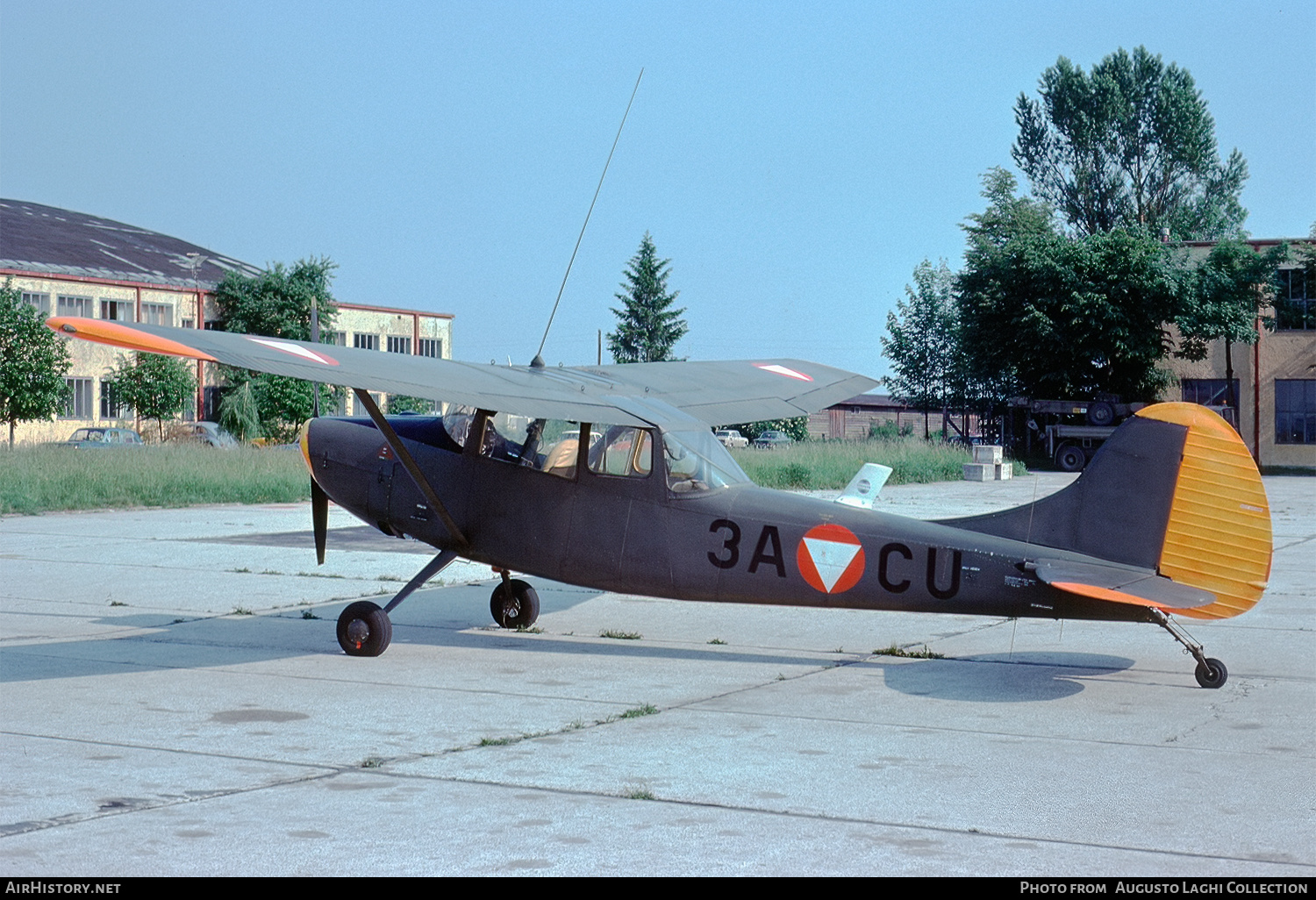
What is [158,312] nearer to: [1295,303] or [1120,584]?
[1295,303]

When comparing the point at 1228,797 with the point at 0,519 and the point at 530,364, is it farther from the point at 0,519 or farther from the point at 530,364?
the point at 0,519

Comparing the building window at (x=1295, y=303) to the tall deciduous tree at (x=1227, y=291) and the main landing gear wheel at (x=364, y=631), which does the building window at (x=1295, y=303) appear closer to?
the tall deciduous tree at (x=1227, y=291)

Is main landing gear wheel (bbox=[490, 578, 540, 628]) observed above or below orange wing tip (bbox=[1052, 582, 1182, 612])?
below

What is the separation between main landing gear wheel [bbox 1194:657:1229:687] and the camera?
8.38 m

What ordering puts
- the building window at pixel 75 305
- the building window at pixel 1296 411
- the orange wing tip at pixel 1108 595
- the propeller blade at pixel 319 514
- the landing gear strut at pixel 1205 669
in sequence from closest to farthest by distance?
the orange wing tip at pixel 1108 595 → the landing gear strut at pixel 1205 669 → the propeller blade at pixel 319 514 → the building window at pixel 1296 411 → the building window at pixel 75 305

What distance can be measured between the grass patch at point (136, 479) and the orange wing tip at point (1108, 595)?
2090 centimetres

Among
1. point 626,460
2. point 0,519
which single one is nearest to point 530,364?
point 626,460

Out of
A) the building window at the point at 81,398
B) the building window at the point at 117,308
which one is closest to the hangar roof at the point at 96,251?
the building window at the point at 117,308

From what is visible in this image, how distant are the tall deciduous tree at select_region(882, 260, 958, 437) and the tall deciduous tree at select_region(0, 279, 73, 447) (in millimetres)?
39757

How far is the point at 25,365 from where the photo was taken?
4691 cm

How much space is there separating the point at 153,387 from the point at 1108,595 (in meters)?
Answer: 51.3

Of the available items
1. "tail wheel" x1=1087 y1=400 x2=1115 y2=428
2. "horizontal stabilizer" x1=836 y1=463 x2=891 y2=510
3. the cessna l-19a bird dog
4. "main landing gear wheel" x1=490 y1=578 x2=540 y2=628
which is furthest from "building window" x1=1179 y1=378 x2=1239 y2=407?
"main landing gear wheel" x1=490 y1=578 x2=540 y2=628

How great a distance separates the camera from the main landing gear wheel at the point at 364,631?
9.54 meters

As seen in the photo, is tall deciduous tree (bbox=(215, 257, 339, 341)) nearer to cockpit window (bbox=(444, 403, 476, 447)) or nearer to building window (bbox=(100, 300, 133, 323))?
building window (bbox=(100, 300, 133, 323))
